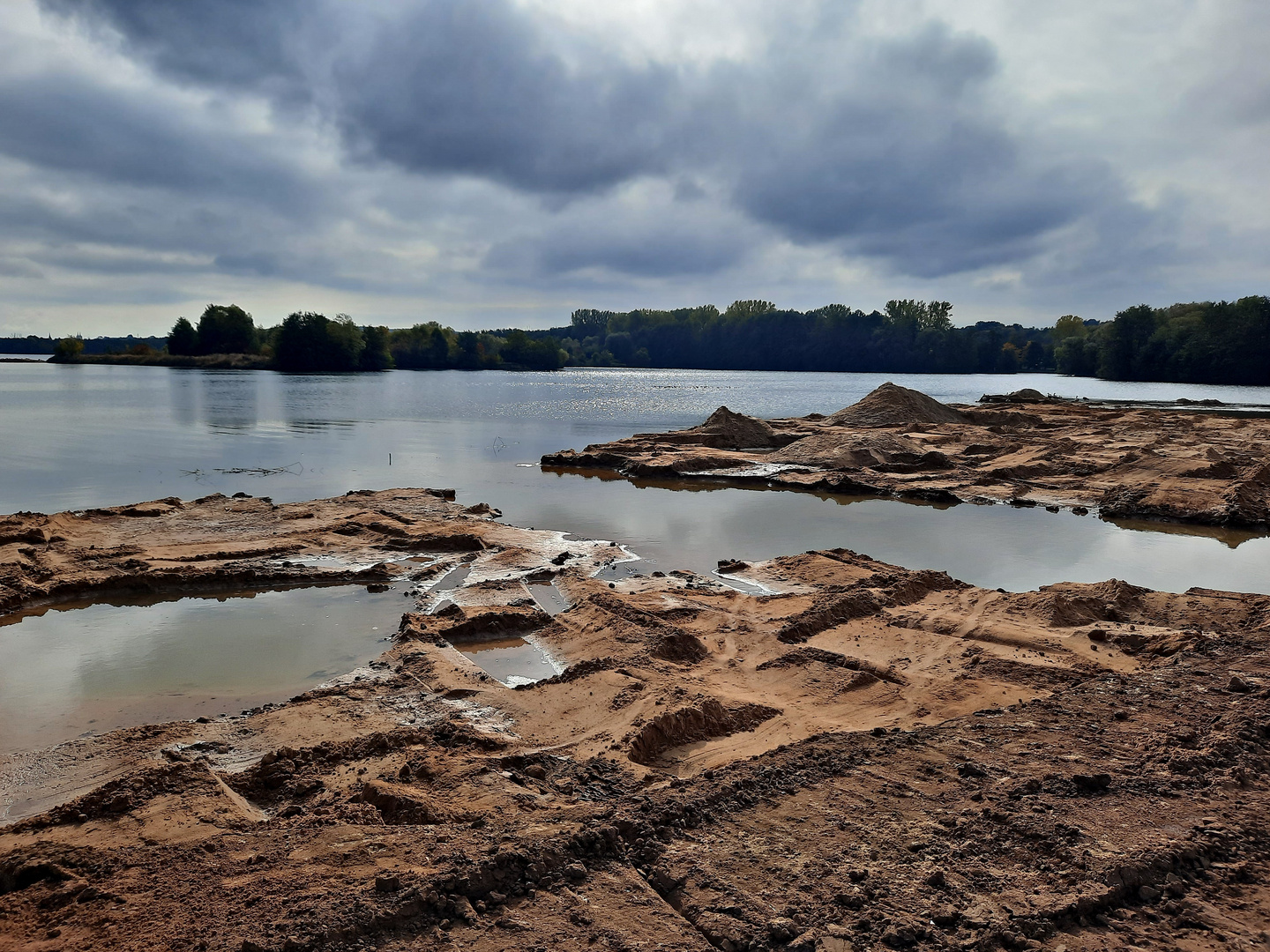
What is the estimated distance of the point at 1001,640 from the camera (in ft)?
25.7

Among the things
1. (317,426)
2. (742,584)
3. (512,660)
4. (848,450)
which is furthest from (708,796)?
(317,426)

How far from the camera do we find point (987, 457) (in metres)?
24.0

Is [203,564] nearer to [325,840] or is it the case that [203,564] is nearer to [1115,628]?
[325,840]

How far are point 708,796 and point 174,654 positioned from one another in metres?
6.47

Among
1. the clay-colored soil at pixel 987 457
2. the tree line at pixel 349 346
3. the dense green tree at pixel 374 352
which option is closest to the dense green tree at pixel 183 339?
the tree line at pixel 349 346

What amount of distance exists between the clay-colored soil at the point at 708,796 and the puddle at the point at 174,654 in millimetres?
631

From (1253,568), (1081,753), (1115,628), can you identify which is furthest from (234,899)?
(1253,568)

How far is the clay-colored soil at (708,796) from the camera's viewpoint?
357 centimetres

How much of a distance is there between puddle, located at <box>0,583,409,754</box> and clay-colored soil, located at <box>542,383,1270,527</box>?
14167 mm

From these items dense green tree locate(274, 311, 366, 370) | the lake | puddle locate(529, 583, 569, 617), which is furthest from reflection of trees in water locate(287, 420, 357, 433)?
dense green tree locate(274, 311, 366, 370)

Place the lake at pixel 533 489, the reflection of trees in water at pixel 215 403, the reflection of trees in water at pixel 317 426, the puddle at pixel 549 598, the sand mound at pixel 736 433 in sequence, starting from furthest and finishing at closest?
1. the reflection of trees in water at pixel 215 403
2. the reflection of trees in water at pixel 317 426
3. the sand mound at pixel 736 433
4. the lake at pixel 533 489
5. the puddle at pixel 549 598

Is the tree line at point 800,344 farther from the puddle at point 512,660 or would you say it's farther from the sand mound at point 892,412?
the puddle at point 512,660

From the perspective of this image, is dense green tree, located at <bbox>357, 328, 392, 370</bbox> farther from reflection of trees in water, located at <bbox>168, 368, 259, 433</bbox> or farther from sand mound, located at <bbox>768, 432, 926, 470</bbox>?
sand mound, located at <bbox>768, 432, 926, 470</bbox>

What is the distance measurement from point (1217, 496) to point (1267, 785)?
14.7m
